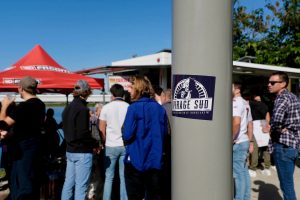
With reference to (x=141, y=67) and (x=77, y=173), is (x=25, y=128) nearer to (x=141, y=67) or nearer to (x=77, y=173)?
(x=77, y=173)

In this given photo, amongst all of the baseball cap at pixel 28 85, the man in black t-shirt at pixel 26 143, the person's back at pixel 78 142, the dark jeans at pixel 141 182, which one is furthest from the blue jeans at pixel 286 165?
the baseball cap at pixel 28 85

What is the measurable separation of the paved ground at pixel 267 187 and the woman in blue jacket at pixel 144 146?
2.66 metres

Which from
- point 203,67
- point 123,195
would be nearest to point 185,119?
point 203,67

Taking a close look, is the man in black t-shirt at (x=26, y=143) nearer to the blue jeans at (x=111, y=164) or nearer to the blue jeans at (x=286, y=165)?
the blue jeans at (x=111, y=164)

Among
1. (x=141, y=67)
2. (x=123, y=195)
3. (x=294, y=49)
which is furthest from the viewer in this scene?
(x=294, y=49)

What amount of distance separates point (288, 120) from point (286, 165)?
498 millimetres

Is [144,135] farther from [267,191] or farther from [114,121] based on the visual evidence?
[267,191]

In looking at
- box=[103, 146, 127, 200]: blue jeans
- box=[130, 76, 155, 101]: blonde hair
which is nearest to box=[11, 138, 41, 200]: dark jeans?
box=[103, 146, 127, 200]: blue jeans

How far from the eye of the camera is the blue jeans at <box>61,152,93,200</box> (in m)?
4.58

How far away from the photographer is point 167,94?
213 inches

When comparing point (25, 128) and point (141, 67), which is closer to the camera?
point (25, 128)

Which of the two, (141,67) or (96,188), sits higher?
(141,67)

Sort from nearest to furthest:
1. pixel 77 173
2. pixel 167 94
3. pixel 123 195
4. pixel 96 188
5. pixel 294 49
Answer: pixel 77 173 < pixel 123 195 < pixel 167 94 < pixel 96 188 < pixel 294 49

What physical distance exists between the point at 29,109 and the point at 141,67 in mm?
4157
